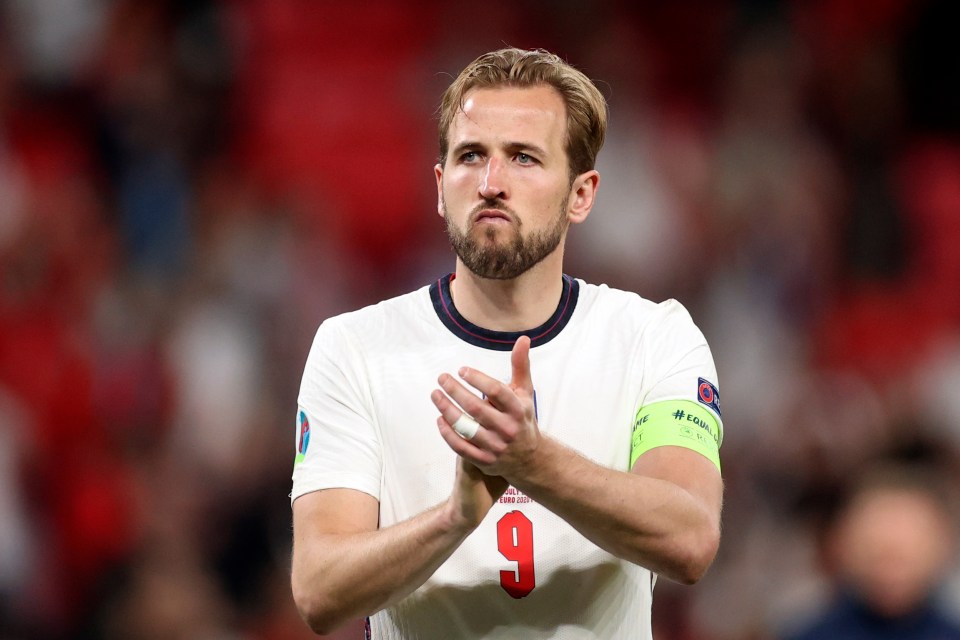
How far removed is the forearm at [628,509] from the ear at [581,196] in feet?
2.90

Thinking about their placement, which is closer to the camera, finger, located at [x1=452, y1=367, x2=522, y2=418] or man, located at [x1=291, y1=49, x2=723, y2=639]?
finger, located at [x1=452, y1=367, x2=522, y2=418]

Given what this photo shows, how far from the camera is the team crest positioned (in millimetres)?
3414

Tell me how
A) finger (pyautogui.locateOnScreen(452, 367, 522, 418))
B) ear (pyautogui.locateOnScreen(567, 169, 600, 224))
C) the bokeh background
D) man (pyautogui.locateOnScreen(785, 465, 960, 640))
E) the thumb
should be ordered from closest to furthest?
finger (pyautogui.locateOnScreen(452, 367, 522, 418)), the thumb, ear (pyautogui.locateOnScreen(567, 169, 600, 224)), man (pyautogui.locateOnScreen(785, 465, 960, 640)), the bokeh background

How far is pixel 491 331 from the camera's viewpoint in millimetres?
3504

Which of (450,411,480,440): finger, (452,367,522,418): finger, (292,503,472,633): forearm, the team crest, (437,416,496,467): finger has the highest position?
the team crest

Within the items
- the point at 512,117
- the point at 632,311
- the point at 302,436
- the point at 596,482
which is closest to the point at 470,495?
the point at 596,482

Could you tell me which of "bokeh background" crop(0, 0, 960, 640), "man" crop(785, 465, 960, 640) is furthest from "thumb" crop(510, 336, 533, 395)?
"bokeh background" crop(0, 0, 960, 640)

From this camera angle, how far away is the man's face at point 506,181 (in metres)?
3.39

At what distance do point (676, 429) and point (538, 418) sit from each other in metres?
0.35

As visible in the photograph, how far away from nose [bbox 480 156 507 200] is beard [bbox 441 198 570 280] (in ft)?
0.08

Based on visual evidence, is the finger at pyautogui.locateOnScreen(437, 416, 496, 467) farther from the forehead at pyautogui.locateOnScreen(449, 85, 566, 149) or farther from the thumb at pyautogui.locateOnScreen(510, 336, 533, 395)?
the forehead at pyautogui.locateOnScreen(449, 85, 566, 149)

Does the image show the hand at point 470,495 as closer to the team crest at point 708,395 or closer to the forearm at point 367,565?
the forearm at point 367,565

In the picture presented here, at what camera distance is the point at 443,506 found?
285 centimetres

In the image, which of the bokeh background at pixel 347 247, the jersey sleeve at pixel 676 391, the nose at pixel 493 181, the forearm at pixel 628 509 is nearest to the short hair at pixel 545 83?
the nose at pixel 493 181
